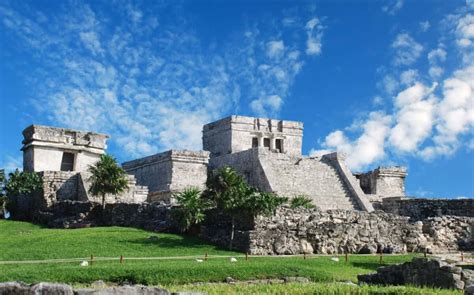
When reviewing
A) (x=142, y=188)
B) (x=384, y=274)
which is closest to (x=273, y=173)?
(x=142, y=188)

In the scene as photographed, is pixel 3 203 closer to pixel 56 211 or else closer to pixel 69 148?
pixel 56 211

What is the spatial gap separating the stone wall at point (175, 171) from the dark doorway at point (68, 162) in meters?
5.02

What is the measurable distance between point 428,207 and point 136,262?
73.6ft

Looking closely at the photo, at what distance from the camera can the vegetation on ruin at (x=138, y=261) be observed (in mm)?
17547

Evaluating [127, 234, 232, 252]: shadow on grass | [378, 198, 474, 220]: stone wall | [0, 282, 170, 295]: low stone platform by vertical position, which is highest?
[378, 198, 474, 220]: stone wall

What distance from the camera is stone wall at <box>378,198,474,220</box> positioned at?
36.5 metres

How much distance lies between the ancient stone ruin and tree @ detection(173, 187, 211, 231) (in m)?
0.67

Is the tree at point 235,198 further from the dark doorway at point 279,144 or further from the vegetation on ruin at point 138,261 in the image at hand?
the dark doorway at point 279,144

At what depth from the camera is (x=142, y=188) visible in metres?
37.2

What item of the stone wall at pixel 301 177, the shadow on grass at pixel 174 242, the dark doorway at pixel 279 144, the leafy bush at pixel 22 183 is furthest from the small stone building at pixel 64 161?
the dark doorway at pixel 279 144

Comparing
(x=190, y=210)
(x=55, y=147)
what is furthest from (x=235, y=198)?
(x=55, y=147)

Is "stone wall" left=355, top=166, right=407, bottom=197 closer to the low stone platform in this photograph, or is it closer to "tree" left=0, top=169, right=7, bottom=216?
"tree" left=0, top=169, right=7, bottom=216

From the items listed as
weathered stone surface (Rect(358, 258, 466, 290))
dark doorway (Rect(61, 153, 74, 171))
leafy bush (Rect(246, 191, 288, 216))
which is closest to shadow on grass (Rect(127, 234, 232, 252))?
leafy bush (Rect(246, 191, 288, 216))

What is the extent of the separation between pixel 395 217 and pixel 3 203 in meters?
20.5
